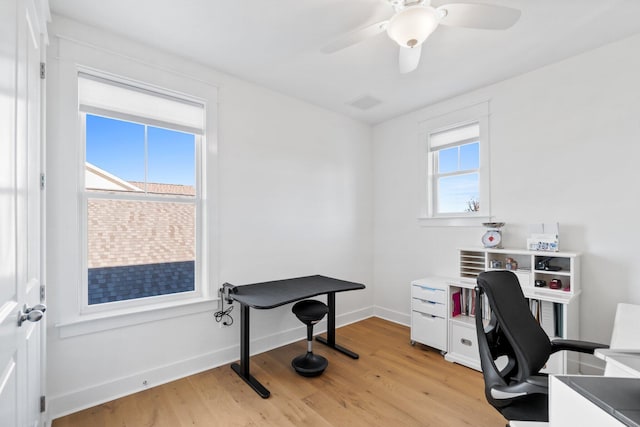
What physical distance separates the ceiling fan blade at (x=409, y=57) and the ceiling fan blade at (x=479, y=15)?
0.30 metres

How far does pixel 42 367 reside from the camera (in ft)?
6.13

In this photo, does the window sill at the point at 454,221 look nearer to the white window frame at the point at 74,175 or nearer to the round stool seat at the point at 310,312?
the round stool seat at the point at 310,312

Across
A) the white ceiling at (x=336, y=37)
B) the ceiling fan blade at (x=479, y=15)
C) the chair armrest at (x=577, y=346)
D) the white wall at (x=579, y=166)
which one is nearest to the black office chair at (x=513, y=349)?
the chair armrest at (x=577, y=346)

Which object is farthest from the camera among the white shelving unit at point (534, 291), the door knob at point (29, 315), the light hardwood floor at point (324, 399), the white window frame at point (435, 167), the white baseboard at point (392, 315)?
the white baseboard at point (392, 315)

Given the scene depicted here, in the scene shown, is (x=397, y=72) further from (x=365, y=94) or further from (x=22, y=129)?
(x=22, y=129)

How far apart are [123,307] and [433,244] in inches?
127

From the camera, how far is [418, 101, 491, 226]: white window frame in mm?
3215

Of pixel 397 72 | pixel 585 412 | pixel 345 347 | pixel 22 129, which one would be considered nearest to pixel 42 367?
pixel 22 129

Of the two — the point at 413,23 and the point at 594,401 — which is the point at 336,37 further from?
the point at 594,401

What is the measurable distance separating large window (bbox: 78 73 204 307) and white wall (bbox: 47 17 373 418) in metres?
0.17

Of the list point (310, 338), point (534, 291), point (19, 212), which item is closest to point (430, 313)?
point (534, 291)

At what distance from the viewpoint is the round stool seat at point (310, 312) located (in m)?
2.62

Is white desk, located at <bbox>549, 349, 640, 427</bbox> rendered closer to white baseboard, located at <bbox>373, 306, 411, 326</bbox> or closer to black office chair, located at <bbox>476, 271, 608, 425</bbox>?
black office chair, located at <bbox>476, 271, 608, 425</bbox>

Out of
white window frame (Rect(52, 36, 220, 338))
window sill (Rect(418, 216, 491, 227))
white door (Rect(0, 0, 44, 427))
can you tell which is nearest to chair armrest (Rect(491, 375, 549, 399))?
white door (Rect(0, 0, 44, 427))
